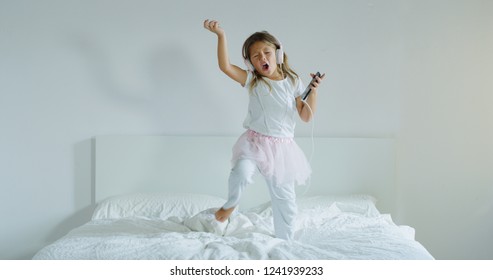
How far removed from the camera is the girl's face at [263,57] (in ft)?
6.05

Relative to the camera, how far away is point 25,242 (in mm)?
2600

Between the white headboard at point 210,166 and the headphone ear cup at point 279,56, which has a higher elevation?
the headphone ear cup at point 279,56

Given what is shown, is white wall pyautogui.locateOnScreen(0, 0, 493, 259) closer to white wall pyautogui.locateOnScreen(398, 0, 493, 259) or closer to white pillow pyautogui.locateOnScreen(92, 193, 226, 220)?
white wall pyautogui.locateOnScreen(398, 0, 493, 259)

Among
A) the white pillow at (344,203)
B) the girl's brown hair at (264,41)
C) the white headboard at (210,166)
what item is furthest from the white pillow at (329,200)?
the girl's brown hair at (264,41)

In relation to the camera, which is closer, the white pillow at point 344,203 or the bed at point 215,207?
the bed at point 215,207

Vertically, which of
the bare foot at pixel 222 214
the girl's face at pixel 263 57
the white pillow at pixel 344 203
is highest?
the girl's face at pixel 263 57

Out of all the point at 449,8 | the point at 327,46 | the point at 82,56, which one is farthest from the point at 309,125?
the point at 82,56

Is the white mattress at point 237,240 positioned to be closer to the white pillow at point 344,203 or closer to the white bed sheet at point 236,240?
the white bed sheet at point 236,240

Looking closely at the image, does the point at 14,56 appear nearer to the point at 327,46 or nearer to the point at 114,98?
the point at 114,98

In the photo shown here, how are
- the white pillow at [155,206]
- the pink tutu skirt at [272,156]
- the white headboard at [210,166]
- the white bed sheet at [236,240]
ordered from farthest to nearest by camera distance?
the white headboard at [210,166] → the white pillow at [155,206] → the pink tutu skirt at [272,156] → the white bed sheet at [236,240]

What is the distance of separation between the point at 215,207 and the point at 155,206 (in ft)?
1.31

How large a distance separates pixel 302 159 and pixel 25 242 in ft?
5.28

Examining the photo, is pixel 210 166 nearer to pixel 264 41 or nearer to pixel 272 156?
pixel 272 156

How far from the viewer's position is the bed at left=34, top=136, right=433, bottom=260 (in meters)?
1.61
